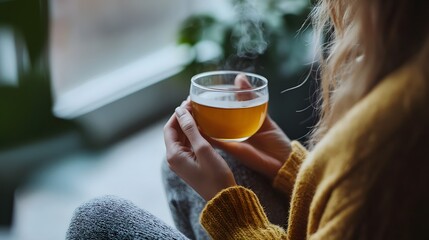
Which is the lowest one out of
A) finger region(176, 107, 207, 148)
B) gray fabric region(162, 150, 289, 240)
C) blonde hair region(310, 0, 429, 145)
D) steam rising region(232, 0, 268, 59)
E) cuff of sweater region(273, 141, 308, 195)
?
steam rising region(232, 0, 268, 59)

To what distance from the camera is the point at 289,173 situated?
1072mm

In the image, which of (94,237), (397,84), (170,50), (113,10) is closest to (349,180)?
(397,84)

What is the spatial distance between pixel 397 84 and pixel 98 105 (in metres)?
1.82

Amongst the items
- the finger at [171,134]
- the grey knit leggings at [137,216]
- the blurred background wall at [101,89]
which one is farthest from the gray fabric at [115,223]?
the blurred background wall at [101,89]

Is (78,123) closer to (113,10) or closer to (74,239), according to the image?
(113,10)

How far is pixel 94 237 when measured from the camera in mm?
889

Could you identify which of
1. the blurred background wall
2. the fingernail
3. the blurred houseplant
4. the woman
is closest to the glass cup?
the fingernail

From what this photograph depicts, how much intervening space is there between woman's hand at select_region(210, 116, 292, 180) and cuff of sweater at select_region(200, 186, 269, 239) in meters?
0.15

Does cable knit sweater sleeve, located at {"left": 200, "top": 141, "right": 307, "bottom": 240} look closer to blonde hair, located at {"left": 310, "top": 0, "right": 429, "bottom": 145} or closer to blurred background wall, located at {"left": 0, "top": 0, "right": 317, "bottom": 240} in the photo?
blonde hair, located at {"left": 310, "top": 0, "right": 429, "bottom": 145}

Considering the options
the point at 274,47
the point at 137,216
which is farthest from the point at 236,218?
the point at 274,47

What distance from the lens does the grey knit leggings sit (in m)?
0.88

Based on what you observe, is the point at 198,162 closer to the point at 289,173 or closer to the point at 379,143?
the point at 289,173

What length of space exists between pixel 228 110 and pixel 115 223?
240 millimetres

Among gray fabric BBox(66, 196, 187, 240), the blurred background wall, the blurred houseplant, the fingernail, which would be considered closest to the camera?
gray fabric BBox(66, 196, 187, 240)
